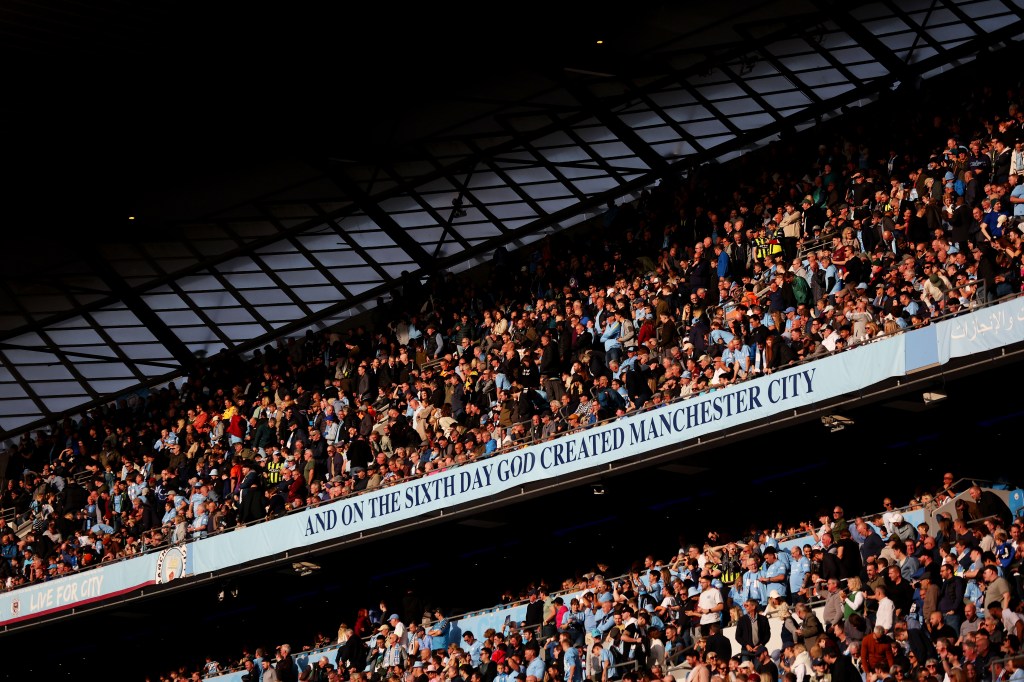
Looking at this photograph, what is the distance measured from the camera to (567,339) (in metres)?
24.7

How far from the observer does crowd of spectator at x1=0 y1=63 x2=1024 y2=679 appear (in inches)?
823

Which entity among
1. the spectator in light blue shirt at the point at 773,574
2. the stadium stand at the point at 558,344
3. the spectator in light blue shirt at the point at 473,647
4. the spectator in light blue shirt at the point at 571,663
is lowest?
the spectator in light blue shirt at the point at 571,663

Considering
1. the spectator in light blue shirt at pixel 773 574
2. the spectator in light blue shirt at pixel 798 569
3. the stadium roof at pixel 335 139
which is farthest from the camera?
the stadium roof at pixel 335 139

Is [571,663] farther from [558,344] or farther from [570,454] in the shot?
[558,344]

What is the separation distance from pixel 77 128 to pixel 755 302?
51.1ft

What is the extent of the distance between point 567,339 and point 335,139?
34.8 ft

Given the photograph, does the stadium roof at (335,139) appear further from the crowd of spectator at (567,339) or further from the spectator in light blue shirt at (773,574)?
the spectator in light blue shirt at (773,574)

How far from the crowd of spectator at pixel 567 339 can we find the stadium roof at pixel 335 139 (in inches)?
83.5

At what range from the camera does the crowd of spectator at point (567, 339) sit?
20906 millimetres

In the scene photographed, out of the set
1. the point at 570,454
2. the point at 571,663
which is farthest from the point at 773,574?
the point at 570,454

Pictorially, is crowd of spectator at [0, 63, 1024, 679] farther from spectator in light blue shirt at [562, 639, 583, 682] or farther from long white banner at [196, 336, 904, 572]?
spectator in light blue shirt at [562, 639, 583, 682]

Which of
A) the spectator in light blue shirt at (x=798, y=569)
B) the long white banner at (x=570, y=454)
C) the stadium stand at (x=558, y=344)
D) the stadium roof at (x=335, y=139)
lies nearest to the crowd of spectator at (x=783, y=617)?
the spectator in light blue shirt at (x=798, y=569)

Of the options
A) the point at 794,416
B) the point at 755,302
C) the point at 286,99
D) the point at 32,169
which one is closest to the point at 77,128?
the point at 32,169

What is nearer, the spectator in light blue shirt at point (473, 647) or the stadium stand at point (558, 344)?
the stadium stand at point (558, 344)
